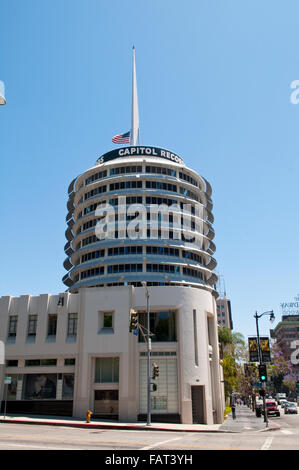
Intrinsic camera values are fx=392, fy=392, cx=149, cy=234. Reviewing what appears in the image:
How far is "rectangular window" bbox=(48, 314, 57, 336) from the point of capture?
1585 inches

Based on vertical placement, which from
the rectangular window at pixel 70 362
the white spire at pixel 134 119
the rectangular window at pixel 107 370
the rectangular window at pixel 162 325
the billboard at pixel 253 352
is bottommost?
the rectangular window at pixel 107 370

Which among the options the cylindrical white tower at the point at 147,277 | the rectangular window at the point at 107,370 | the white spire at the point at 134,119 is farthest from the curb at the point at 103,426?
the white spire at the point at 134,119

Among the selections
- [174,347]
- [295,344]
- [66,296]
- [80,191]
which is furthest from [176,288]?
[295,344]

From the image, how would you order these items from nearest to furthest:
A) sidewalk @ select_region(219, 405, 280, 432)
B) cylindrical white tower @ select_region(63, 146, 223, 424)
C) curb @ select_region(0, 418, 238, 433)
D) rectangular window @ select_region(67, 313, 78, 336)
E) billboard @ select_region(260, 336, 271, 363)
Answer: curb @ select_region(0, 418, 238, 433)
sidewalk @ select_region(219, 405, 280, 432)
cylindrical white tower @ select_region(63, 146, 223, 424)
billboard @ select_region(260, 336, 271, 363)
rectangular window @ select_region(67, 313, 78, 336)

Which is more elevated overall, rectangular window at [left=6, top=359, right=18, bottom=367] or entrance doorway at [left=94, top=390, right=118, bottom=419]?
rectangular window at [left=6, top=359, right=18, bottom=367]

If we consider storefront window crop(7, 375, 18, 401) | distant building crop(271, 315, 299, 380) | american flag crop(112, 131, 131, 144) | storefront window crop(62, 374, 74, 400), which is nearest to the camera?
storefront window crop(62, 374, 74, 400)

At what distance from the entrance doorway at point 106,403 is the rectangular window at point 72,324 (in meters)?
6.15

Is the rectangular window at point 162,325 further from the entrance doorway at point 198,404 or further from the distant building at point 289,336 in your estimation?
the distant building at point 289,336

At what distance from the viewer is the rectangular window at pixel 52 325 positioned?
40.2 meters

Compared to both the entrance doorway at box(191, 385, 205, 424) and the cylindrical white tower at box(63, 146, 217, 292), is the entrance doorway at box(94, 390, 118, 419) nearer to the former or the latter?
the entrance doorway at box(191, 385, 205, 424)

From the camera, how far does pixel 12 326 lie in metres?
41.6

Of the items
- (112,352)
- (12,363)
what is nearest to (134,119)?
(112,352)

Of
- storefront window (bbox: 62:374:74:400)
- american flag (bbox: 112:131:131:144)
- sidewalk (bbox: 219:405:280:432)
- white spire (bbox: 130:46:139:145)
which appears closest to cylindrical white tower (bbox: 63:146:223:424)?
storefront window (bbox: 62:374:74:400)

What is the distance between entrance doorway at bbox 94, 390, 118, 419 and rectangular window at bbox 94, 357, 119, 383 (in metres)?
1.06
